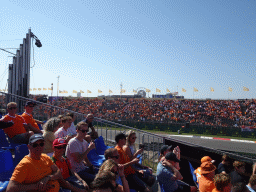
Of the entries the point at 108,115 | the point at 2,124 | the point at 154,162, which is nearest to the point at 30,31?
the point at 2,124

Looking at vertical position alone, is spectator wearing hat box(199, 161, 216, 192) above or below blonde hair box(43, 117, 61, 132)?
below

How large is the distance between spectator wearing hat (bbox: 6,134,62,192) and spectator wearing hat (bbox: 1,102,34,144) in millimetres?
2202

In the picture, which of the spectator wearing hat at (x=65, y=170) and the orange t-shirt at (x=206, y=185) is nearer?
the spectator wearing hat at (x=65, y=170)

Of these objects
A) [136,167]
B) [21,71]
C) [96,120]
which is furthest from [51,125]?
[21,71]

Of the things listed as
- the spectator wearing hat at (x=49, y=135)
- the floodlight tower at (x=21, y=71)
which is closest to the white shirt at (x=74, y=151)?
the spectator wearing hat at (x=49, y=135)

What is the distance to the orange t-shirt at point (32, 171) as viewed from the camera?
7.81ft

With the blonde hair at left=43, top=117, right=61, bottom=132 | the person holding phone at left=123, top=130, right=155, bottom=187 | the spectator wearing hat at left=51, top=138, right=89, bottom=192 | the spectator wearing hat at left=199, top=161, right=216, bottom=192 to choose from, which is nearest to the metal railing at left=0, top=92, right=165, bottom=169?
the person holding phone at left=123, top=130, right=155, bottom=187

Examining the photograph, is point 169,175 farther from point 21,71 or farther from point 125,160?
point 21,71

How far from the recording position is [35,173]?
251 centimetres

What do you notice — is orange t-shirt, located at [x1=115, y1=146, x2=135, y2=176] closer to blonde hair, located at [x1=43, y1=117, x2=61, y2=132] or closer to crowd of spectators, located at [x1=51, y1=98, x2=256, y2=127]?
blonde hair, located at [x1=43, y1=117, x2=61, y2=132]

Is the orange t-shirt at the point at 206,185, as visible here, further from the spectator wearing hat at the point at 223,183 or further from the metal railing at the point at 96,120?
the metal railing at the point at 96,120

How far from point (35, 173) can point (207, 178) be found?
2.87m

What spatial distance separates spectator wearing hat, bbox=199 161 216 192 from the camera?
12.0ft

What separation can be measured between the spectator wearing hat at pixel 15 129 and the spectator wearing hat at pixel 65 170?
6.09ft
